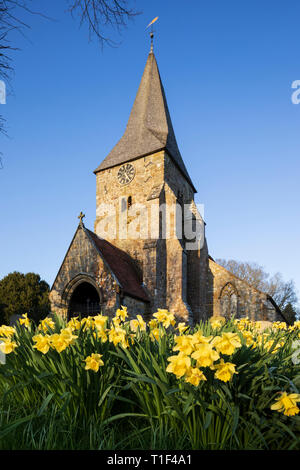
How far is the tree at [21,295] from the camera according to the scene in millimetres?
28281

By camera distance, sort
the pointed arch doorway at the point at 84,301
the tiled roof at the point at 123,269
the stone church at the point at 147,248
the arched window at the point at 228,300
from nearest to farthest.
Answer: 1. the tiled roof at the point at 123,269
2. the stone church at the point at 147,248
3. the pointed arch doorway at the point at 84,301
4. the arched window at the point at 228,300

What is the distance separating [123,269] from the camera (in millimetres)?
16109

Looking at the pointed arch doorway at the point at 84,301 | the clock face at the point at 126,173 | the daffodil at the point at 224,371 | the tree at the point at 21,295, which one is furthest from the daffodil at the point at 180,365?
the tree at the point at 21,295

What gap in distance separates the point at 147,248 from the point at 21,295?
18.3 meters

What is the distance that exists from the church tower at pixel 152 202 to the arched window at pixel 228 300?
1.71 m

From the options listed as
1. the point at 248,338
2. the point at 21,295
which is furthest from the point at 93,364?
the point at 21,295

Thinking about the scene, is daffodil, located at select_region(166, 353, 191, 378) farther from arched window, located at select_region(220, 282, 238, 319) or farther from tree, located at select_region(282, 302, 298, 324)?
tree, located at select_region(282, 302, 298, 324)

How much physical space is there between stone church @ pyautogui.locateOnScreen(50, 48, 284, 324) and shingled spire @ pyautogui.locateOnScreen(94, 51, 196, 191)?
0.26 ft

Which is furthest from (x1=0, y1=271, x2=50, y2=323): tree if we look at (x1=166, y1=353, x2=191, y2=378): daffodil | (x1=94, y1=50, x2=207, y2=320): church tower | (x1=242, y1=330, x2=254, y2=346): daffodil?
(x1=166, y1=353, x2=191, y2=378): daffodil

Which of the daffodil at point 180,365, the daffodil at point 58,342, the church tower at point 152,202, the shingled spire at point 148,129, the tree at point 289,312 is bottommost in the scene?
the tree at point 289,312

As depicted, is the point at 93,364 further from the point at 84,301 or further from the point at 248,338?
the point at 84,301

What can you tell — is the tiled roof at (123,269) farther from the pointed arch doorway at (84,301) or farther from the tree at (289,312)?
the tree at (289,312)
